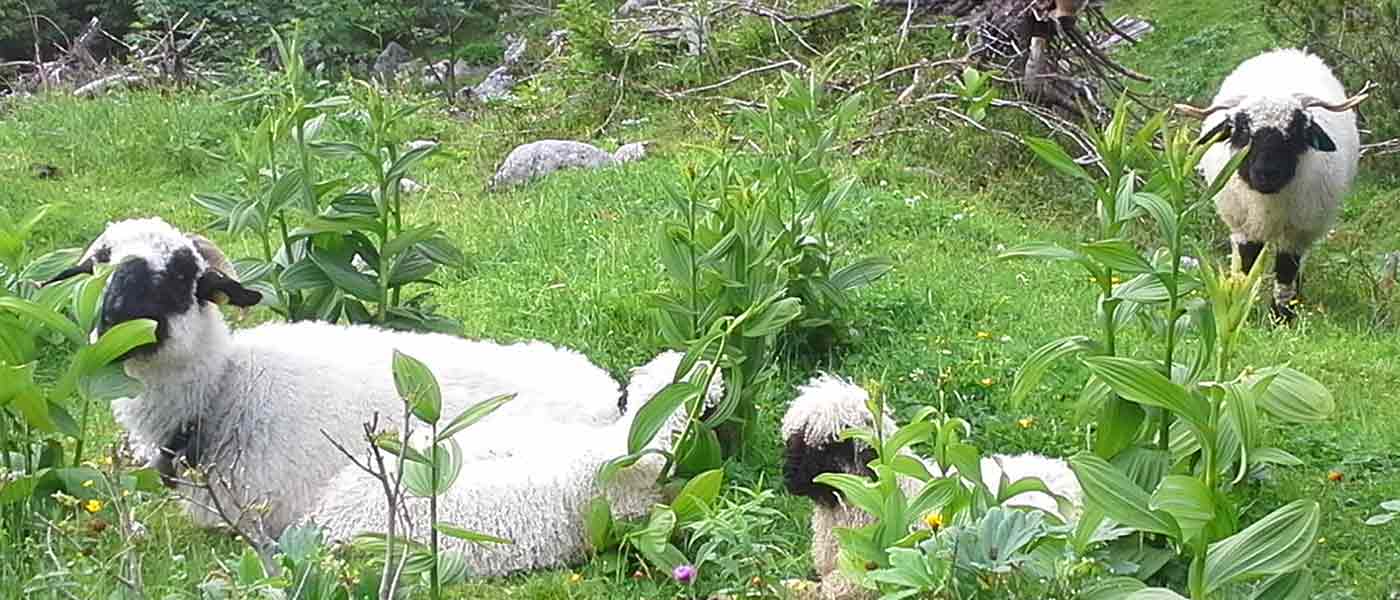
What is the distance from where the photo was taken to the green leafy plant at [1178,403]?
324cm

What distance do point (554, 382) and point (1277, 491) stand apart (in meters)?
2.63

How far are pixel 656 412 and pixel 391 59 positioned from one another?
21.7 metres

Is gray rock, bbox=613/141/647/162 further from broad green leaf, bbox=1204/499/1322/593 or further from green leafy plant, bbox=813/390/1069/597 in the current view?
broad green leaf, bbox=1204/499/1322/593

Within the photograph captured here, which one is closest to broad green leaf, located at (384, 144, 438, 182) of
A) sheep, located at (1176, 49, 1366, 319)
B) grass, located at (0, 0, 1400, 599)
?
grass, located at (0, 0, 1400, 599)

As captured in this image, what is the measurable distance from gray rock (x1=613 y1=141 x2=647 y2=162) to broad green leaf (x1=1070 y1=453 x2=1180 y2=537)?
8.33 metres

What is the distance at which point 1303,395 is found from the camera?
140 inches

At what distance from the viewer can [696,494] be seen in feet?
14.8

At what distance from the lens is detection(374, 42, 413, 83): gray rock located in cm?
2438

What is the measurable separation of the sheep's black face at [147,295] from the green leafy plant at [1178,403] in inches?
114

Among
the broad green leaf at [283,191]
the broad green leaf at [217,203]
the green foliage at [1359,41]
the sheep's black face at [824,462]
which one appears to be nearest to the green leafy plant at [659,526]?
the sheep's black face at [824,462]

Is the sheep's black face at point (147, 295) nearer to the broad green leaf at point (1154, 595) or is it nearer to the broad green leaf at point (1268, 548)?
the broad green leaf at point (1154, 595)

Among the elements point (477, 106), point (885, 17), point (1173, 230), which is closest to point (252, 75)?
point (477, 106)

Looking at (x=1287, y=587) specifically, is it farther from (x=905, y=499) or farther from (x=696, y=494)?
(x=696, y=494)

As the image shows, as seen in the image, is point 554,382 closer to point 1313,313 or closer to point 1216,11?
point 1313,313
